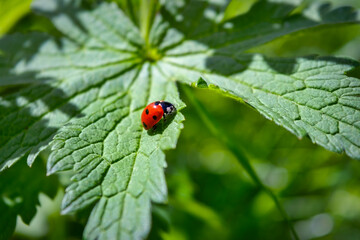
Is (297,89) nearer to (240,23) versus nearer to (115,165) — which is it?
(240,23)

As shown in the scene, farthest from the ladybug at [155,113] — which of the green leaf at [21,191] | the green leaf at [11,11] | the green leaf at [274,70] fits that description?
the green leaf at [11,11]

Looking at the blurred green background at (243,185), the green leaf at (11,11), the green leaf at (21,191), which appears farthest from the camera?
the green leaf at (11,11)

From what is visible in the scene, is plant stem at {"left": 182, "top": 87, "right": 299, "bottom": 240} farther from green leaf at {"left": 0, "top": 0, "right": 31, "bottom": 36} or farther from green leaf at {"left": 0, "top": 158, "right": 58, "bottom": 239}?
green leaf at {"left": 0, "top": 0, "right": 31, "bottom": 36}

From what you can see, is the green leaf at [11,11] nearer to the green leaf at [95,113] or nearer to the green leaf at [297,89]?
the green leaf at [95,113]

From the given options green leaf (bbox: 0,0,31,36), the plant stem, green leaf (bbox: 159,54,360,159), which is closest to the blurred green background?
green leaf (bbox: 0,0,31,36)

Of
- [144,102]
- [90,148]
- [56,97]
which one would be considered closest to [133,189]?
[90,148]

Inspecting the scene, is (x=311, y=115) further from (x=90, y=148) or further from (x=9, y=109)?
(x=9, y=109)
